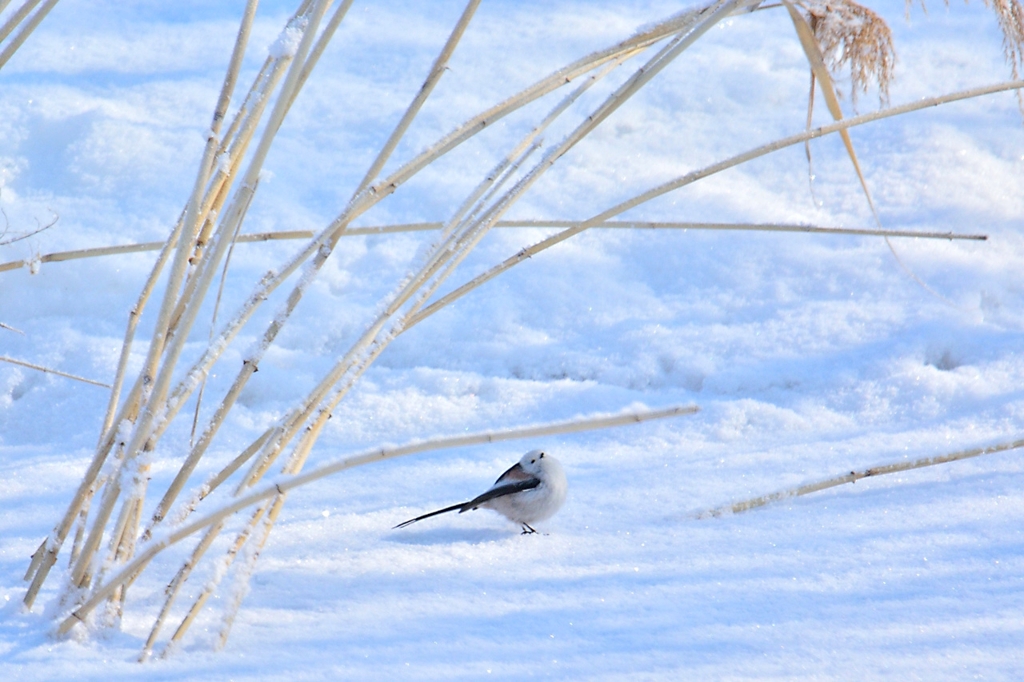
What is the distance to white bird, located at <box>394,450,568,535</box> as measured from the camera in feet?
5.27

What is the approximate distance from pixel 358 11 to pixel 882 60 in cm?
430

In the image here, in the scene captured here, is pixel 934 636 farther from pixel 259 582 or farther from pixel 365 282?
pixel 365 282

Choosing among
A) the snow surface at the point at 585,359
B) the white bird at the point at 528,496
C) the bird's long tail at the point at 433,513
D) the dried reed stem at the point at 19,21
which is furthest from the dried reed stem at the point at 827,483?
the dried reed stem at the point at 19,21

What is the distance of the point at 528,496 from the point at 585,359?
1.12 meters

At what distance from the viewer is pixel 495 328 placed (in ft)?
9.39

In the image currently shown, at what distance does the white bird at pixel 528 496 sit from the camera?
5.27 ft

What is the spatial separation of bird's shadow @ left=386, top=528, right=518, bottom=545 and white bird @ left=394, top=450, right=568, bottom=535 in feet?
0.09

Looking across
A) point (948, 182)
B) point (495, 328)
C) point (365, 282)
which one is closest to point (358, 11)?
point (365, 282)

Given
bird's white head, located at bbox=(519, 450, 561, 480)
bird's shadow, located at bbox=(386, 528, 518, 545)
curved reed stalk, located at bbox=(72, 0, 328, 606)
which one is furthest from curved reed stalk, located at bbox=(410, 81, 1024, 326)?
bird's white head, located at bbox=(519, 450, 561, 480)

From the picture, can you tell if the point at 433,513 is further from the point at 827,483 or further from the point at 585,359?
the point at 585,359

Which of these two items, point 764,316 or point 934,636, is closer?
point 934,636

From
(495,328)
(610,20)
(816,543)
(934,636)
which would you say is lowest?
(934,636)

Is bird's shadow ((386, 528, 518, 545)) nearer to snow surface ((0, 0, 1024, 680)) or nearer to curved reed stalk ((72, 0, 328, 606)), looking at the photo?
snow surface ((0, 0, 1024, 680))

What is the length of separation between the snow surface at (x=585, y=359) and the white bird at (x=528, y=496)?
0.05 meters
